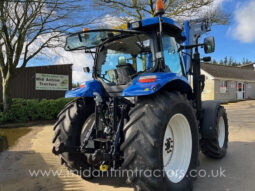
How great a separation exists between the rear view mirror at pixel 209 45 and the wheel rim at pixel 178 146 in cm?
137

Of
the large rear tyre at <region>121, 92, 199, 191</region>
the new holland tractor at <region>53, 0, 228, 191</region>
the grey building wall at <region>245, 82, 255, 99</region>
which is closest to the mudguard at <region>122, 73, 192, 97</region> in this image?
the new holland tractor at <region>53, 0, 228, 191</region>

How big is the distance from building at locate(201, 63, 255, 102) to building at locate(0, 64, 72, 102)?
12714 millimetres

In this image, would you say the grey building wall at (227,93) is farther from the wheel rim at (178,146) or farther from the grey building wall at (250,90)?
the wheel rim at (178,146)

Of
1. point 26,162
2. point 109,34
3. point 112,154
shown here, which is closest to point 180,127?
point 112,154

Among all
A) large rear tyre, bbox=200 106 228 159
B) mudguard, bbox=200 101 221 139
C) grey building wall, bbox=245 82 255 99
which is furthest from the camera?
grey building wall, bbox=245 82 255 99

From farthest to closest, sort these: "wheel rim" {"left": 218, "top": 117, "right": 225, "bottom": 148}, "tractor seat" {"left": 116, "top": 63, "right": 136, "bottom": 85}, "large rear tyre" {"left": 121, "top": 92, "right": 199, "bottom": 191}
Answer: "wheel rim" {"left": 218, "top": 117, "right": 225, "bottom": 148}
"tractor seat" {"left": 116, "top": 63, "right": 136, "bottom": 85}
"large rear tyre" {"left": 121, "top": 92, "right": 199, "bottom": 191}

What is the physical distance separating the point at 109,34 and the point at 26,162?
126 inches

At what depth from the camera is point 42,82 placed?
13.0 m

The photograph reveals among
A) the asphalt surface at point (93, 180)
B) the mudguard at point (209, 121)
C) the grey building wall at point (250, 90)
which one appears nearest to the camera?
the asphalt surface at point (93, 180)

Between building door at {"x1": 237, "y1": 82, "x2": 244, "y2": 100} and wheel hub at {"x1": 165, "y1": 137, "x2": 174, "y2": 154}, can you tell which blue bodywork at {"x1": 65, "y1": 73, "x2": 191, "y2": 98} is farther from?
building door at {"x1": 237, "y1": 82, "x2": 244, "y2": 100}

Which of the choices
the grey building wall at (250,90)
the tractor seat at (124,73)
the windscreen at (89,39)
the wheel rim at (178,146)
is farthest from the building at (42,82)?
the grey building wall at (250,90)

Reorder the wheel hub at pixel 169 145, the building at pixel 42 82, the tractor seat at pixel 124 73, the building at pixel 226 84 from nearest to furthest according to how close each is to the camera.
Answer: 1. the wheel hub at pixel 169 145
2. the tractor seat at pixel 124 73
3. the building at pixel 42 82
4. the building at pixel 226 84

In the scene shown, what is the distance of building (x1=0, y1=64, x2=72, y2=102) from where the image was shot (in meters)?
12.5

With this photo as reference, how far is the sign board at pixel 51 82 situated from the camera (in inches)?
507
